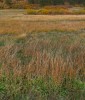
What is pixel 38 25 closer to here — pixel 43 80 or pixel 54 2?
pixel 43 80

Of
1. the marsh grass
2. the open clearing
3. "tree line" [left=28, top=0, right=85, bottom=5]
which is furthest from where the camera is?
"tree line" [left=28, top=0, right=85, bottom=5]

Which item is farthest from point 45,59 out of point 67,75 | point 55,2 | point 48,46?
point 55,2

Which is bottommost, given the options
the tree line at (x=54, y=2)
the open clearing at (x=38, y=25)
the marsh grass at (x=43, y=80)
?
the tree line at (x=54, y=2)

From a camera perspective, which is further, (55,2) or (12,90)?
(55,2)

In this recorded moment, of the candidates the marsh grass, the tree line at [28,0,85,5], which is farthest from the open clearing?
the tree line at [28,0,85,5]

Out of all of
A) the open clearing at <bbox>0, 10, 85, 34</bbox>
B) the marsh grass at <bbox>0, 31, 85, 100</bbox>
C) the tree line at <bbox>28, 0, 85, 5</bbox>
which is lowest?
the tree line at <bbox>28, 0, 85, 5</bbox>

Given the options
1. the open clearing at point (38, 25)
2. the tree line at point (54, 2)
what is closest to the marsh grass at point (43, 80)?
the open clearing at point (38, 25)

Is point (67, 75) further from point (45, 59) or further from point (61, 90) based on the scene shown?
point (45, 59)

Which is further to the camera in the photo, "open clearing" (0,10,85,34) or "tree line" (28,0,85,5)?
"tree line" (28,0,85,5)

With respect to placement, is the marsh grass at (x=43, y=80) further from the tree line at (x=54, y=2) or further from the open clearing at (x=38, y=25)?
the tree line at (x=54, y=2)

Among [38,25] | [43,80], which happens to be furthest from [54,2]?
[43,80]

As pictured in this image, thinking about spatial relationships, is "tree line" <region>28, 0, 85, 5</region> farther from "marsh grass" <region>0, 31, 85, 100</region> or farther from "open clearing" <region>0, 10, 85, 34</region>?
"marsh grass" <region>0, 31, 85, 100</region>

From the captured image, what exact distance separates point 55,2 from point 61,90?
6153 cm

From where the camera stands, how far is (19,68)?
648 centimetres
